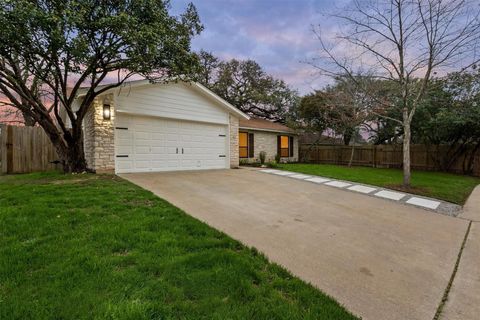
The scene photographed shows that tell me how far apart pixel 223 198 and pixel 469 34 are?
7570 millimetres

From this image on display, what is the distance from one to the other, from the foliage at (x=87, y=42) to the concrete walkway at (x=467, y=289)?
7039 mm

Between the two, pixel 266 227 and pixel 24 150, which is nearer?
pixel 266 227

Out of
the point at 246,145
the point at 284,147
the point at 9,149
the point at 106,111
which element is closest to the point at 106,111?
the point at 106,111

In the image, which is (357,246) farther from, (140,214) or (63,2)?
(63,2)

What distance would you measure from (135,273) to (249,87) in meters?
22.6

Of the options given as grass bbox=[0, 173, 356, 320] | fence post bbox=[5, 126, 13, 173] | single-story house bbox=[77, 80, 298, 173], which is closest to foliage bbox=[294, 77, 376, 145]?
single-story house bbox=[77, 80, 298, 173]

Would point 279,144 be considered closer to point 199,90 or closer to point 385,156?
point 385,156

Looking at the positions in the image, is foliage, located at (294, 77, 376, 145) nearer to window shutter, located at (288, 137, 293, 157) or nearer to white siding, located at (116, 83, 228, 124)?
window shutter, located at (288, 137, 293, 157)

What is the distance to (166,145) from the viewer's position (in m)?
9.66

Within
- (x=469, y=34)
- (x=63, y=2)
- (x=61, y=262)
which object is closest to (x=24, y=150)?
(x=63, y=2)

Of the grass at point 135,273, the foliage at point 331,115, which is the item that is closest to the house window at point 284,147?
the foliage at point 331,115

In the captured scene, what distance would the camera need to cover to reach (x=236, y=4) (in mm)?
9555

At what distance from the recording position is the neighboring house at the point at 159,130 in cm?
824

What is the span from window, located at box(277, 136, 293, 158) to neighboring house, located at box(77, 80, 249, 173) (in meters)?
5.72
